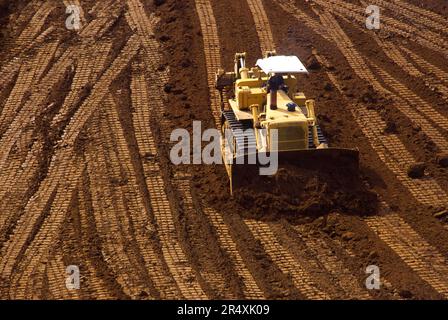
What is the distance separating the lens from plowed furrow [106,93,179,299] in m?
17.2

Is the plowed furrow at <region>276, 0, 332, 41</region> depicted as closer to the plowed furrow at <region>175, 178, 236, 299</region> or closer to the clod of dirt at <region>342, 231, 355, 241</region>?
the plowed furrow at <region>175, 178, 236, 299</region>

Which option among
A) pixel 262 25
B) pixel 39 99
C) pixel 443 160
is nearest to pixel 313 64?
pixel 262 25

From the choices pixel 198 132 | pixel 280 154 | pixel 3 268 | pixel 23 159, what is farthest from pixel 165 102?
pixel 3 268

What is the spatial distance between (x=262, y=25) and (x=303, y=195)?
8.95m

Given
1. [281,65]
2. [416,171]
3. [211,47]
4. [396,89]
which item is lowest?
[416,171]

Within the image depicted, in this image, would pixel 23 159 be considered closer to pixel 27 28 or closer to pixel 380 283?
pixel 27 28

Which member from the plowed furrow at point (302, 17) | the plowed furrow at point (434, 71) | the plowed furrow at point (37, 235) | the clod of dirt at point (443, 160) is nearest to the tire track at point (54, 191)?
the plowed furrow at point (37, 235)

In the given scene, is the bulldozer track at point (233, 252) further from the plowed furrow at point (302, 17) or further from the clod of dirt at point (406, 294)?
the plowed furrow at point (302, 17)

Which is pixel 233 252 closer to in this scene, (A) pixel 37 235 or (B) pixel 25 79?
(A) pixel 37 235

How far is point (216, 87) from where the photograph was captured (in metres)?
22.9

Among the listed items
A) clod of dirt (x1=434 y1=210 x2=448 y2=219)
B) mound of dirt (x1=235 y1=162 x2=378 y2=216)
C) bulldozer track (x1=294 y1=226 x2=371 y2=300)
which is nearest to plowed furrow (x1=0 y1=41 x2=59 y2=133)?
mound of dirt (x1=235 y1=162 x2=378 y2=216)

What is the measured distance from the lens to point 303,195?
19.5m

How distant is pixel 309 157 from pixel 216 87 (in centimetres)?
414

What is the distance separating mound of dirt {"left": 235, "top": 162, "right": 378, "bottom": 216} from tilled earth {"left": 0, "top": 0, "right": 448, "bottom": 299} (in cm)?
4
